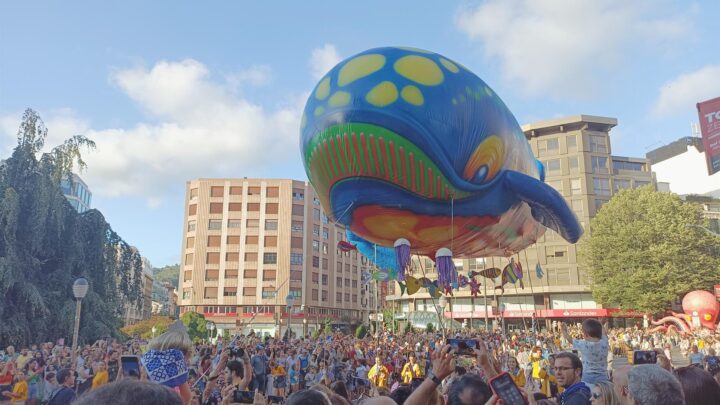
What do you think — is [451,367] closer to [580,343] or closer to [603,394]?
[603,394]

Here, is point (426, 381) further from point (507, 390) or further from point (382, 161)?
point (382, 161)

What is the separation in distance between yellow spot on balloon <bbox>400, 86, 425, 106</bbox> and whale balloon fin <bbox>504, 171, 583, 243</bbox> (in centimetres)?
217

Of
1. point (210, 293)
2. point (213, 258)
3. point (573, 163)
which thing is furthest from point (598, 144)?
point (210, 293)

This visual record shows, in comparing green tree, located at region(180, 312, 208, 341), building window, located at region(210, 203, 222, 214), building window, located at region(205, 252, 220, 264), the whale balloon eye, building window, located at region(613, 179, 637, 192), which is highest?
building window, located at region(613, 179, 637, 192)

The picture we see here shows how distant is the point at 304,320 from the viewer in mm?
61812

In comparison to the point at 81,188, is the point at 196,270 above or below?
below

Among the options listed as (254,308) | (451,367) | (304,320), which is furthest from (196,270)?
(451,367)

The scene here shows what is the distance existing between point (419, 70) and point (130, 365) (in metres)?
5.21

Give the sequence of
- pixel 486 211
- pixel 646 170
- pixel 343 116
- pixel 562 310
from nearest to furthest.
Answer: pixel 343 116, pixel 486 211, pixel 562 310, pixel 646 170

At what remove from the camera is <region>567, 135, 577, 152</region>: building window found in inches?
2143

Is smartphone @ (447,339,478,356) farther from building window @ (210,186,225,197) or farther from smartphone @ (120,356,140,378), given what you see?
building window @ (210,186,225,197)

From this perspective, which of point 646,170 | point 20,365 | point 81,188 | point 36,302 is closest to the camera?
point 20,365

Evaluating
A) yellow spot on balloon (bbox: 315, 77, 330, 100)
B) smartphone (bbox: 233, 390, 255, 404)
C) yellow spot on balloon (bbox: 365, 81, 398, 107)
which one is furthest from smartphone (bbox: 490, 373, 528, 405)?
yellow spot on balloon (bbox: 315, 77, 330, 100)

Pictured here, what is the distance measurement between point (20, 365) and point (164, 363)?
39.9ft
